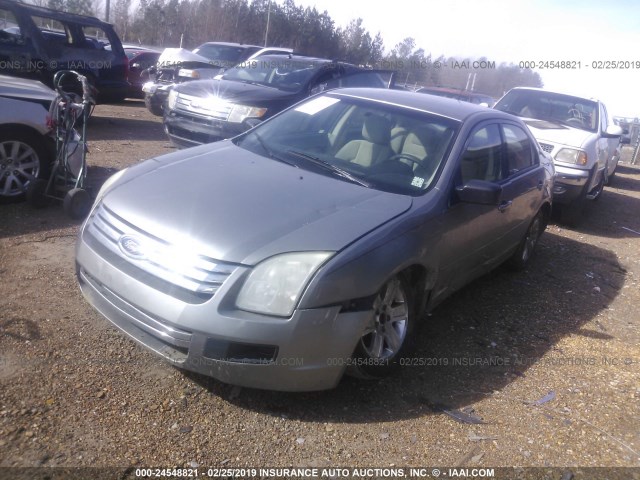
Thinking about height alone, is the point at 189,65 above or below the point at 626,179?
above

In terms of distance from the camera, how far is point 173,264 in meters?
2.94

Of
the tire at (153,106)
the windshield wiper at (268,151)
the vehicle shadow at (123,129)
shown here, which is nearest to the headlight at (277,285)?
the windshield wiper at (268,151)

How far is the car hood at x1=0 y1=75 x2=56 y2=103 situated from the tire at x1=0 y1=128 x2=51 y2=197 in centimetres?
34

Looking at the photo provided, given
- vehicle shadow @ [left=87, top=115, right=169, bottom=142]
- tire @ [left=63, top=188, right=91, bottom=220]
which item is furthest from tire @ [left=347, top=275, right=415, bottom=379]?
vehicle shadow @ [left=87, top=115, right=169, bottom=142]

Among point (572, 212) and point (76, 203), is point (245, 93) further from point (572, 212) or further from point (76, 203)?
point (572, 212)

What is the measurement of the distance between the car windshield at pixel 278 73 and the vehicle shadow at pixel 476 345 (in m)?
4.55

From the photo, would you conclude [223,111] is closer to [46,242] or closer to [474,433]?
[46,242]

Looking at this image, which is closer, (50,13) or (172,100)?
(172,100)

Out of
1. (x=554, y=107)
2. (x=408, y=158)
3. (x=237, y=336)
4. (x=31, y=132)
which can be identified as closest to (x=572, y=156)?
(x=554, y=107)

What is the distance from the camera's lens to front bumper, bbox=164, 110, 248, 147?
7711mm

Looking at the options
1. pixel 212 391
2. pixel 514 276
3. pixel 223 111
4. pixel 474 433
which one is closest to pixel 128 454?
pixel 212 391

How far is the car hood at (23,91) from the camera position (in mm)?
5527

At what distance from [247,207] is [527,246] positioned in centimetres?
367

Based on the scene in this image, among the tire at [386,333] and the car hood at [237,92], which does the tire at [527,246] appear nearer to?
the tire at [386,333]
